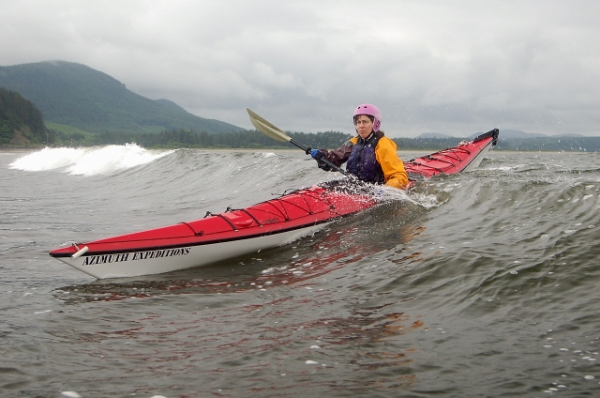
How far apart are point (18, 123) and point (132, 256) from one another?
296 feet

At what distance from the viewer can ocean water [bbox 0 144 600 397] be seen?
2.87m

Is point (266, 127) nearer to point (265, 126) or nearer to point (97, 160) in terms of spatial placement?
point (265, 126)

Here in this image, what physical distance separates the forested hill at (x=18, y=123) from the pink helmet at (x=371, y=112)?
83.1 m

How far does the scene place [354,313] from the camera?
395cm

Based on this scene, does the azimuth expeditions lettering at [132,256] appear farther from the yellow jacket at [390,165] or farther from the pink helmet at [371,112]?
the pink helmet at [371,112]

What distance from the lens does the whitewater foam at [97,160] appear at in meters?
23.7

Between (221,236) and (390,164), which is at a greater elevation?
(390,164)

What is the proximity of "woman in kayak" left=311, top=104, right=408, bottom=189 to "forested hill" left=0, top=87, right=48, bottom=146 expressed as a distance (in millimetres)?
83038

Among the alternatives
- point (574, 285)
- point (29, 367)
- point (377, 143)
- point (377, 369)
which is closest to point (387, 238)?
point (377, 143)

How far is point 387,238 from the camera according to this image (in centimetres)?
614

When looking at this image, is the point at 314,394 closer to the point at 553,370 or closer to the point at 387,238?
the point at 553,370

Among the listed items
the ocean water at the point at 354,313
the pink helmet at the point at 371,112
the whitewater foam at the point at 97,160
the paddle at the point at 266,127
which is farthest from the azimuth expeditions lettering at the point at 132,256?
the whitewater foam at the point at 97,160

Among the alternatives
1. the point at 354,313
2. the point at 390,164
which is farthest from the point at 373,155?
the point at 354,313

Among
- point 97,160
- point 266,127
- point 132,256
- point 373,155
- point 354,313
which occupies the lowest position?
point 354,313
